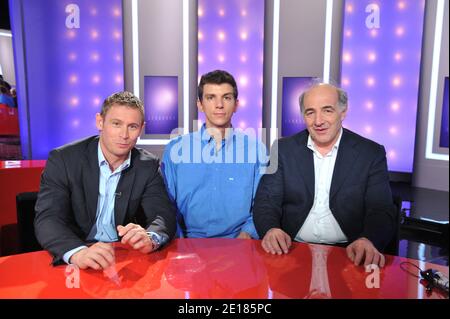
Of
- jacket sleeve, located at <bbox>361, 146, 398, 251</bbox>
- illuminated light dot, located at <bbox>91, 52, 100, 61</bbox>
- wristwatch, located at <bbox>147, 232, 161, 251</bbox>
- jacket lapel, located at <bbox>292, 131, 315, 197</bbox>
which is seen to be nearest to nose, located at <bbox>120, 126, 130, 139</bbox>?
wristwatch, located at <bbox>147, 232, 161, 251</bbox>

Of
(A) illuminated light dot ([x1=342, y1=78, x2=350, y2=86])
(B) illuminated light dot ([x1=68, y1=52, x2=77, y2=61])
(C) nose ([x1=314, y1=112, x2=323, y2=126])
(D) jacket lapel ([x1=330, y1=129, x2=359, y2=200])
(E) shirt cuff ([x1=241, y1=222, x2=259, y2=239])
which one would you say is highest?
(B) illuminated light dot ([x1=68, y1=52, x2=77, y2=61])

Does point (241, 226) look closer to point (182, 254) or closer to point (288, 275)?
point (182, 254)

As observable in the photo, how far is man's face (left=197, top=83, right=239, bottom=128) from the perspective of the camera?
1948mm

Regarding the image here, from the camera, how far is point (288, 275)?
3.29ft

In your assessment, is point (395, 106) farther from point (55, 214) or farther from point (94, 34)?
point (55, 214)

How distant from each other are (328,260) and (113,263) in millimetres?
648

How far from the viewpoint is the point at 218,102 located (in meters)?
1.96

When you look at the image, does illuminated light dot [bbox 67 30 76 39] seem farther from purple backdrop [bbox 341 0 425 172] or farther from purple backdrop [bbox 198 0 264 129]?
purple backdrop [bbox 341 0 425 172]

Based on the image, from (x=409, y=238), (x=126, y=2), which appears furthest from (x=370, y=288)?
(x=126, y=2)

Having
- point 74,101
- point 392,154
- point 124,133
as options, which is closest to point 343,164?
point 124,133

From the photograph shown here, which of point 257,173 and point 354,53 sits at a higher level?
point 354,53

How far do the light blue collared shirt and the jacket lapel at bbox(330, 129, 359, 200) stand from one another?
92 cm

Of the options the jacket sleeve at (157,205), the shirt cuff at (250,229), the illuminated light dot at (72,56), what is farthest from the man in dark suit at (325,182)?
the illuminated light dot at (72,56)

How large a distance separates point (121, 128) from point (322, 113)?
89cm
